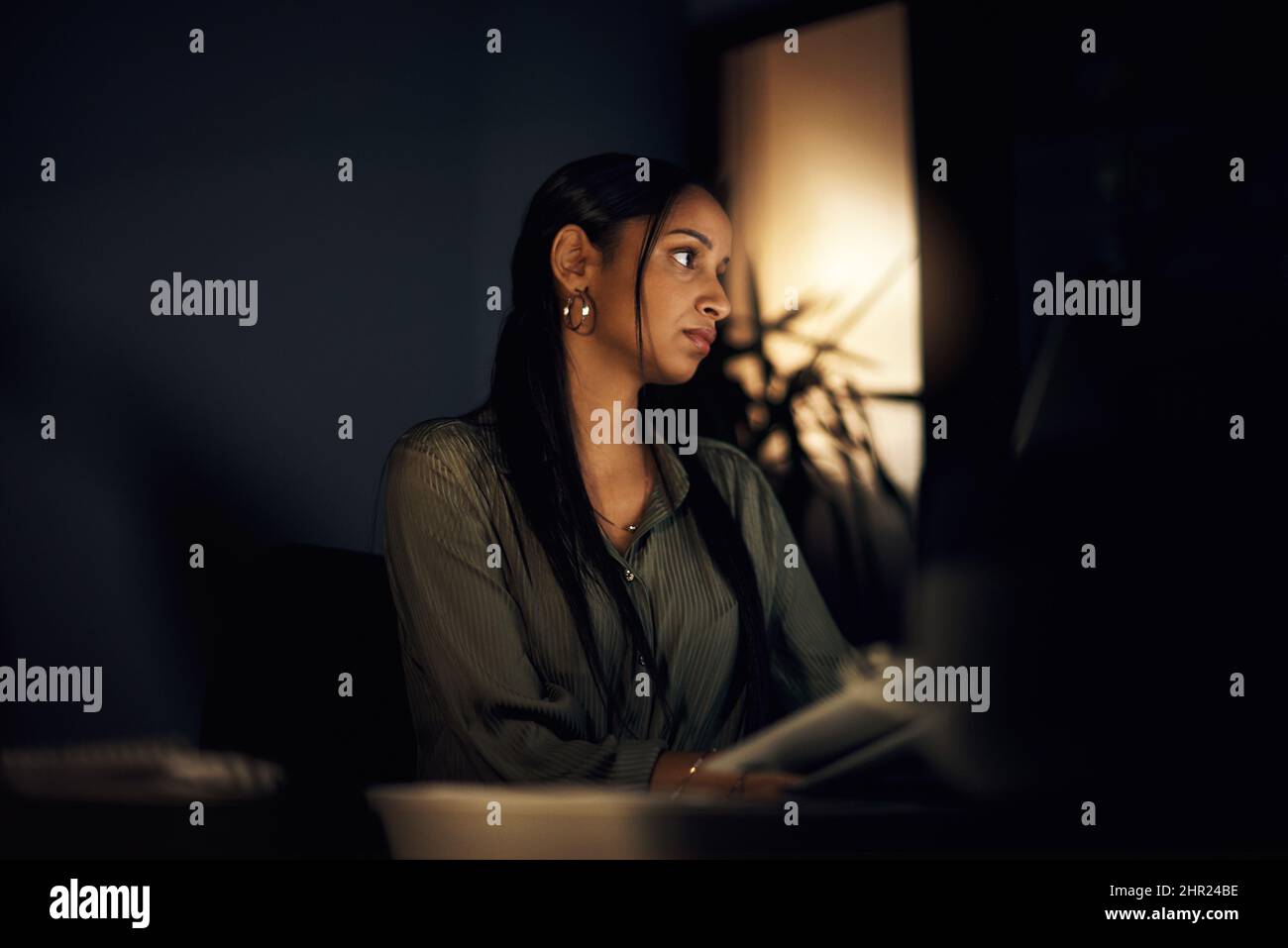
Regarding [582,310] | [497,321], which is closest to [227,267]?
[497,321]

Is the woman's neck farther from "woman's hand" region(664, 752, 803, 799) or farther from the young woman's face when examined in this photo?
"woman's hand" region(664, 752, 803, 799)

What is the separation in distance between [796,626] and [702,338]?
0.55 meters

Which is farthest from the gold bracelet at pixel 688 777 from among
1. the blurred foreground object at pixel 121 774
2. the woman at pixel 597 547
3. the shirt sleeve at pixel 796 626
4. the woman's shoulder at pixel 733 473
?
the blurred foreground object at pixel 121 774

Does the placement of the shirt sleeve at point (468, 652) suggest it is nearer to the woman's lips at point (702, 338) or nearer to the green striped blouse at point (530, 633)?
the green striped blouse at point (530, 633)

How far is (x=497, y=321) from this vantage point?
7.23ft

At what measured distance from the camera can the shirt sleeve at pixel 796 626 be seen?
85.3 inches

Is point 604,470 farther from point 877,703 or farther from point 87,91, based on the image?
point 87,91

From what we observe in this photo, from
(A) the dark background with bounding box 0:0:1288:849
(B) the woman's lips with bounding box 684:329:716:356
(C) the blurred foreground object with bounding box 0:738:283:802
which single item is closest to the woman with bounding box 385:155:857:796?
(B) the woman's lips with bounding box 684:329:716:356

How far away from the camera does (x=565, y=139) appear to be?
2236mm

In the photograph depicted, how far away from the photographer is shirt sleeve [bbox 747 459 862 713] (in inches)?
85.3

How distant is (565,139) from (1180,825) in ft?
→ 5.42

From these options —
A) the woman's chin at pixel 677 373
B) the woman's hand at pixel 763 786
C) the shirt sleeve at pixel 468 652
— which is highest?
the woman's chin at pixel 677 373

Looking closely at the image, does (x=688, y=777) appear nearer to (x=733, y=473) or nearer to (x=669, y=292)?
(x=733, y=473)
